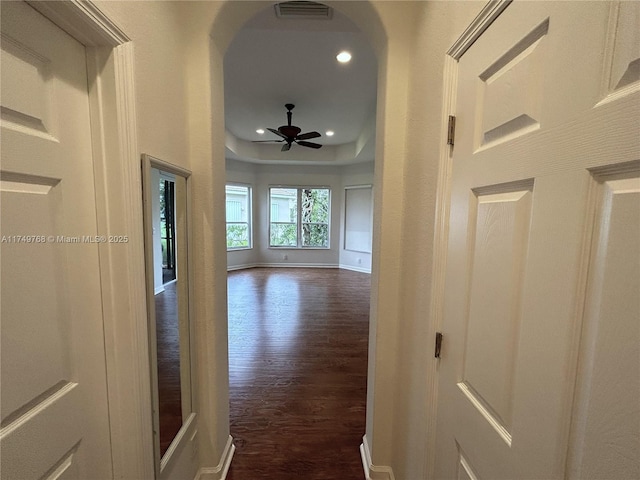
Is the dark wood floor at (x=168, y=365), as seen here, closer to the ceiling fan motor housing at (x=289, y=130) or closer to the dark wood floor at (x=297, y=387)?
the dark wood floor at (x=297, y=387)

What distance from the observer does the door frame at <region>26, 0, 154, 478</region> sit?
85cm

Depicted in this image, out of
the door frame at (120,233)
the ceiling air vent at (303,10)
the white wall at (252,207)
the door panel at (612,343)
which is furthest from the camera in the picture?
the white wall at (252,207)

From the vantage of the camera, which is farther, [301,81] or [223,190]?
[301,81]

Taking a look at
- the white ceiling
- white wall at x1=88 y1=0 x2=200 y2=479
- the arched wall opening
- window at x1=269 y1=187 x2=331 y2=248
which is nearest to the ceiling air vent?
the white ceiling

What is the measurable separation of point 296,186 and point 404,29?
6295 millimetres

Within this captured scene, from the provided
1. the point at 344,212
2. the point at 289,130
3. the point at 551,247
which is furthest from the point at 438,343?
the point at 344,212

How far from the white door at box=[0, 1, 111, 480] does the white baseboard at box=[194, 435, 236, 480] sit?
758 mm

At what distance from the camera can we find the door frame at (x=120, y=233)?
0.85 m

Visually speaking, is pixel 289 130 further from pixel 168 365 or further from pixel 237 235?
pixel 168 365

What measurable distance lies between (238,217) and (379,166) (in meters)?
6.34

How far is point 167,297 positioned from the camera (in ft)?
4.01

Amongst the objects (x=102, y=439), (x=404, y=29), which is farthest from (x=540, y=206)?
(x=102, y=439)

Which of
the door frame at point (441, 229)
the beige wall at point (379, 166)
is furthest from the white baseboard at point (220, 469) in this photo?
the door frame at point (441, 229)

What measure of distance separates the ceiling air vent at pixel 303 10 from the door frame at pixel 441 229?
1505mm
